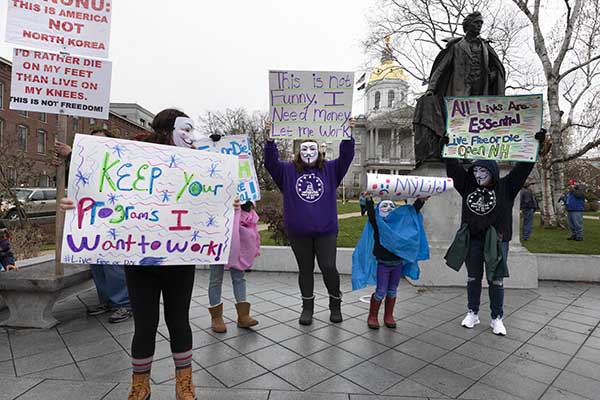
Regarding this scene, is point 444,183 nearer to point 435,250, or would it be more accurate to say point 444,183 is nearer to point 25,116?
point 435,250

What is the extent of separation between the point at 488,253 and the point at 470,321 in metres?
0.80

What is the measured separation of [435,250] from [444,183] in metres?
2.19

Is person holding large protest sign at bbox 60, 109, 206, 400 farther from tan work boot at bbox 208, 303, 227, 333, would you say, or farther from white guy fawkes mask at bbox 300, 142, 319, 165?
white guy fawkes mask at bbox 300, 142, 319, 165

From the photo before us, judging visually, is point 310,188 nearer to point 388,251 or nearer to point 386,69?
point 388,251

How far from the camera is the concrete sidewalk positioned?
8.56 ft

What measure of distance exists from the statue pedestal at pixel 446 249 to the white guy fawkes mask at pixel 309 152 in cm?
280

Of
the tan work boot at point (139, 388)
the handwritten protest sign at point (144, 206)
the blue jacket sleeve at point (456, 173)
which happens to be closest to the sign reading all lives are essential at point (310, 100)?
the blue jacket sleeve at point (456, 173)

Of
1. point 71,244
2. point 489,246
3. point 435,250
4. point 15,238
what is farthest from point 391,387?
point 15,238

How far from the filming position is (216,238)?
2.47m

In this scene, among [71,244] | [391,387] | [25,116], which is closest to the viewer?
[71,244]

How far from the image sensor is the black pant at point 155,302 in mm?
2270

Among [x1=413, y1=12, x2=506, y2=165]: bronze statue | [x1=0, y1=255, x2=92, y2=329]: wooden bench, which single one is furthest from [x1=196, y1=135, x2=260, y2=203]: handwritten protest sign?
[x1=413, y1=12, x2=506, y2=165]: bronze statue

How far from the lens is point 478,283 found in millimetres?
3973

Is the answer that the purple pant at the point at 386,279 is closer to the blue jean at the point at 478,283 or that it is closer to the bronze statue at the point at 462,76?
the blue jean at the point at 478,283
